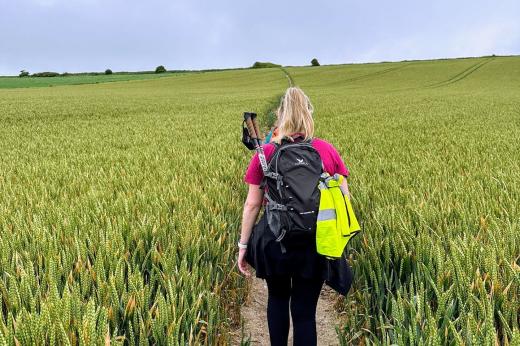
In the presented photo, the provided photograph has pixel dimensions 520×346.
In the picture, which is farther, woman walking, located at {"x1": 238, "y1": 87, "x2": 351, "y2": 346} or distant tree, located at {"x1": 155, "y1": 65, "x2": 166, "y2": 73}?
distant tree, located at {"x1": 155, "y1": 65, "x2": 166, "y2": 73}

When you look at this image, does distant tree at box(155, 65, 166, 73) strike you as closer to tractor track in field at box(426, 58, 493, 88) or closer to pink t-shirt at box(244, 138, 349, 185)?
tractor track in field at box(426, 58, 493, 88)

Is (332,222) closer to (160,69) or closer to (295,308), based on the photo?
(295,308)

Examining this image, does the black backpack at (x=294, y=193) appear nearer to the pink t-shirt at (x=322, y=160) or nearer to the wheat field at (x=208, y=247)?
the pink t-shirt at (x=322, y=160)

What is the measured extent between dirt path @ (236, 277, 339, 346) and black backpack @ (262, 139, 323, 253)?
101cm

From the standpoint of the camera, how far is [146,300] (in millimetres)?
2256

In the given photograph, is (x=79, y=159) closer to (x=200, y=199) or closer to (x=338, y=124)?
(x=200, y=199)

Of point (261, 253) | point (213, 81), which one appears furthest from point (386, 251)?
point (213, 81)

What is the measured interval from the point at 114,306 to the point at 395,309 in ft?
4.89

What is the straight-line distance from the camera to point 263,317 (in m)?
3.54

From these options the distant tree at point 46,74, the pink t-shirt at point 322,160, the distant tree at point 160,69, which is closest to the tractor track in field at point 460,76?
the pink t-shirt at point 322,160

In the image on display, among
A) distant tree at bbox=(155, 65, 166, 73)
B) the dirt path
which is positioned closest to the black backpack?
the dirt path

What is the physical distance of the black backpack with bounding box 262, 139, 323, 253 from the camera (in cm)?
216

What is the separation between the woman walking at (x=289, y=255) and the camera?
7.80 ft

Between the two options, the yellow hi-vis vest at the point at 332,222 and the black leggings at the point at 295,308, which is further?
the black leggings at the point at 295,308
